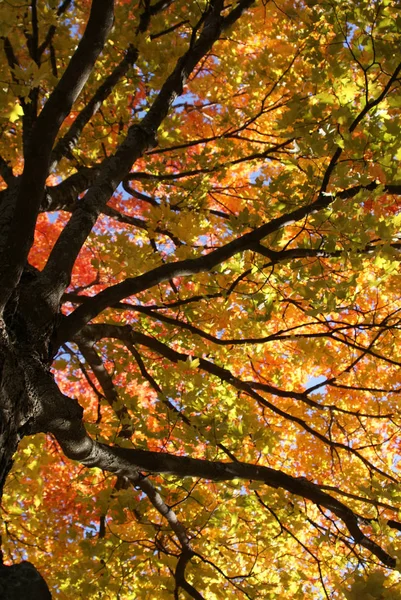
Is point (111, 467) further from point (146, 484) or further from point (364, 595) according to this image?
point (364, 595)

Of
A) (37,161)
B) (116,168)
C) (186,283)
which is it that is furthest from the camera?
(186,283)

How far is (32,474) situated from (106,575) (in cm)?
148

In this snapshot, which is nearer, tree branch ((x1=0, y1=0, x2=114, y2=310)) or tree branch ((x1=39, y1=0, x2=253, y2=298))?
tree branch ((x1=0, y1=0, x2=114, y2=310))

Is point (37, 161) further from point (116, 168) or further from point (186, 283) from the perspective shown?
point (186, 283)

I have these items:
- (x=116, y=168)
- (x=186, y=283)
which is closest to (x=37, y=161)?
(x=116, y=168)

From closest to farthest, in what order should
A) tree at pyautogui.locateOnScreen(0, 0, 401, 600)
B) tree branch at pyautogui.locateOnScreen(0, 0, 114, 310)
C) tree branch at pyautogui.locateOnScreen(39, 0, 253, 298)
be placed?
tree branch at pyautogui.locateOnScreen(0, 0, 114, 310) → tree at pyautogui.locateOnScreen(0, 0, 401, 600) → tree branch at pyautogui.locateOnScreen(39, 0, 253, 298)

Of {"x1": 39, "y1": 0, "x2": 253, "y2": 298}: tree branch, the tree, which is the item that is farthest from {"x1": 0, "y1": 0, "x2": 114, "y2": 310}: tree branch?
{"x1": 39, "y1": 0, "x2": 253, "y2": 298}: tree branch

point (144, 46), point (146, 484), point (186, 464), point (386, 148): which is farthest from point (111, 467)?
point (144, 46)

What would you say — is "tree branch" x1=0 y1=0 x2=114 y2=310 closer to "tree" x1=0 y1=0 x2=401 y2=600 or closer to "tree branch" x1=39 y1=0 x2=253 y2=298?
"tree" x1=0 y1=0 x2=401 y2=600

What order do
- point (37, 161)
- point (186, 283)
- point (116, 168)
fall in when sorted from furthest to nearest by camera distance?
point (186, 283) < point (116, 168) < point (37, 161)

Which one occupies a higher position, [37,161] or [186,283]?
[186,283]

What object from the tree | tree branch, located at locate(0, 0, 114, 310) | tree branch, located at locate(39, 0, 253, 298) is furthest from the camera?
tree branch, located at locate(39, 0, 253, 298)

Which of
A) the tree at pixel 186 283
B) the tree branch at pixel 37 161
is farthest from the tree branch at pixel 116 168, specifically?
the tree branch at pixel 37 161

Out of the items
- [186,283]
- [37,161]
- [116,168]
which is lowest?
[37,161]
